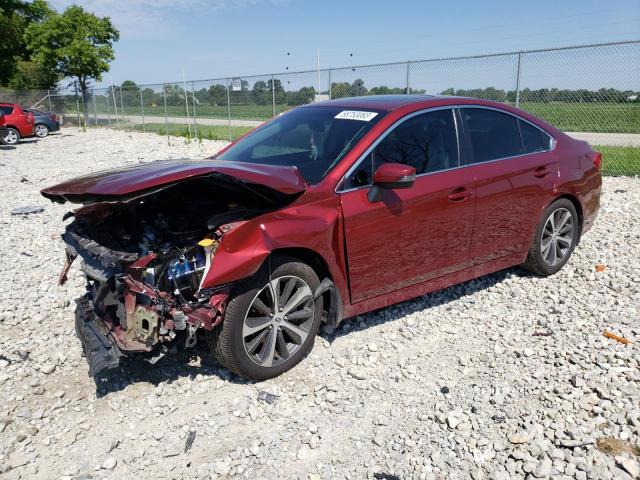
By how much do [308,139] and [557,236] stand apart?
A: 2.72 meters

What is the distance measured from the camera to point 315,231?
3479 mm

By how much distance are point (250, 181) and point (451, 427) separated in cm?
187

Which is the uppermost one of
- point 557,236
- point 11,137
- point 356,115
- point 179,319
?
point 356,115

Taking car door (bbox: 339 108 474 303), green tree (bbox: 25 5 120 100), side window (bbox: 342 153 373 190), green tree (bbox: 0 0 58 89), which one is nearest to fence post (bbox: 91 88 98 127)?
green tree (bbox: 25 5 120 100)

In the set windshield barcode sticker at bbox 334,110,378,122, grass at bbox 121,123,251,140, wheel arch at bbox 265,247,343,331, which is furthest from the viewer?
grass at bbox 121,123,251,140

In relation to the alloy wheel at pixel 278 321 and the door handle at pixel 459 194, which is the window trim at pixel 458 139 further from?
the alloy wheel at pixel 278 321

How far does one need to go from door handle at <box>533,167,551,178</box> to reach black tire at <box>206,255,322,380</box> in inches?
96.8

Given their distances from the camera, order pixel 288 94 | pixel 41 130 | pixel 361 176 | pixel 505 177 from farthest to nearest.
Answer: pixel 41 130 → pixel 288 94 → pixel 505 177 → pixel 361 176

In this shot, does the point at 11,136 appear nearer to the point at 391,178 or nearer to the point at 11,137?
the point at 11,137

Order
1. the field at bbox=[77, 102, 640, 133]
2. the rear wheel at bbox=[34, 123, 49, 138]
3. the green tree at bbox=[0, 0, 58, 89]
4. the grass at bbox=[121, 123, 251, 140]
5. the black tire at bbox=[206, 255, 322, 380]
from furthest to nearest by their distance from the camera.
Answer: the green tree at bbox=[0, 0, 58, 89] → the rear wheel at bbox=[34, 123, 49, 138] → the grass at bbox=[121, 123, 251, 140] → the field at bbox=[77, 102, 640, 133] → the black tire at bbox=[206, 255, 322, 380]

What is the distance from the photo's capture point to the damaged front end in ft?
10.3

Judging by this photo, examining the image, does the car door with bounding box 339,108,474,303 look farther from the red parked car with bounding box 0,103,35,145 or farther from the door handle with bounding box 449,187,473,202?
the red parked car with bounding box 0,103,35,145

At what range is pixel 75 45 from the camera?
3020 cm

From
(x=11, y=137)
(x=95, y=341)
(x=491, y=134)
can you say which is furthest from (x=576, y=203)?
(x=11, y=137)
